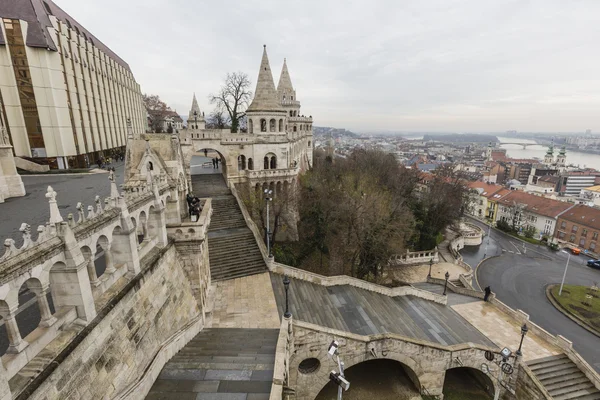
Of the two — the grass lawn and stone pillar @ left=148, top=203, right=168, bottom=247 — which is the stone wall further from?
the grass lawn

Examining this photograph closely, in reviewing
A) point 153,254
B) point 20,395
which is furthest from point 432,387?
point 20,395

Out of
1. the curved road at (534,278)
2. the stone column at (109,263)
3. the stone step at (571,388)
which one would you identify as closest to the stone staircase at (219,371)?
the stone column at (109,263)

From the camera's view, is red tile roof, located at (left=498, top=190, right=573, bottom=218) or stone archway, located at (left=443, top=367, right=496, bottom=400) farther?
red tile roof, located at (left=498, top=190, right=573, bottom=218)

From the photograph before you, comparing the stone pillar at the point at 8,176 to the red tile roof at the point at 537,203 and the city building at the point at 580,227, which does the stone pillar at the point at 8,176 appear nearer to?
the city building at the point at 580,227

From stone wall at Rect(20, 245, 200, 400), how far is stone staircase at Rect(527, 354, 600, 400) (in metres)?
19.8

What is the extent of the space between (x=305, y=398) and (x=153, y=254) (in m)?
10.9

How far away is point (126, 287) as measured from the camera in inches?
362

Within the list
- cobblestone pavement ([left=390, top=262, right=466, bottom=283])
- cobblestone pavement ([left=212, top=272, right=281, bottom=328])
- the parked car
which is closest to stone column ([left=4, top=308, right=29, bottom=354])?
cobblestone pavement ([left=212, top=272, right=281, bottom=328])

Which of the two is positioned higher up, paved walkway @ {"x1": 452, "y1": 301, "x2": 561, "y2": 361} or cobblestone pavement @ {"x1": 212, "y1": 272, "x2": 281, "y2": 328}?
cobblestone pavement @ {"x1": 212, "y1": 272, "x2": 281, "y2": 328}

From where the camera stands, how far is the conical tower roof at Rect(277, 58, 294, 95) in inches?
1907

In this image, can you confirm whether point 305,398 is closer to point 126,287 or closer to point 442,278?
point 126,287

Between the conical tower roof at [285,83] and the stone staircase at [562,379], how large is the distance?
147 feet

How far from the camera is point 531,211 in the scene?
57750 millimetres

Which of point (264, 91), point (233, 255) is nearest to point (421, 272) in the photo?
point (233, 255)
